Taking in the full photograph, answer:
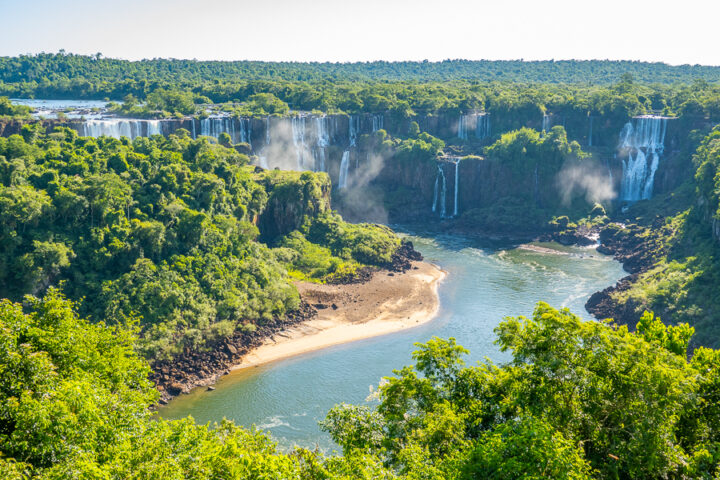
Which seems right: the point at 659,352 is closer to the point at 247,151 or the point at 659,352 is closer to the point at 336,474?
the point at 336,474

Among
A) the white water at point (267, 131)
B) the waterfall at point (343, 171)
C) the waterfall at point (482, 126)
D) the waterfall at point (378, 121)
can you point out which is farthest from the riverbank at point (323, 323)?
the waterfall at point (482, 126)

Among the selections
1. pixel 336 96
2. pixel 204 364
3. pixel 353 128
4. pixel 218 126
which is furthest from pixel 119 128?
pixel 336 96

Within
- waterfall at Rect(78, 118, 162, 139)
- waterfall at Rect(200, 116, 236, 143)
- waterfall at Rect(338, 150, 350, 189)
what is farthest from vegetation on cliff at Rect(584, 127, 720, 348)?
waterfall at Rect(78, 118, 162, 139)

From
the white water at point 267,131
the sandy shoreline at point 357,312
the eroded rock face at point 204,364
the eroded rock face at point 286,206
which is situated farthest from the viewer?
the white water at point 267,131

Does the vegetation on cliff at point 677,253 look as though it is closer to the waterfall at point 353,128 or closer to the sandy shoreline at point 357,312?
the sandy shoreline at point 357,312

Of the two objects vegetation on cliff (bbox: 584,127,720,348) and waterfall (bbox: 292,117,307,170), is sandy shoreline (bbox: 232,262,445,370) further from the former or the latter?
waterfall (bbox: 292,117,307,170)

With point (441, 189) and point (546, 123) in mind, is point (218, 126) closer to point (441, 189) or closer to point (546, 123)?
point (441, 189)
